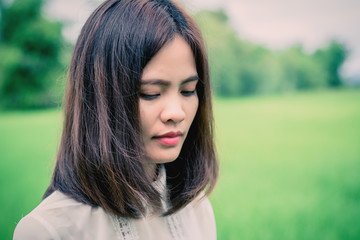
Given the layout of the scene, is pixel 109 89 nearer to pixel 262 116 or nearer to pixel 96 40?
pixel 96 40

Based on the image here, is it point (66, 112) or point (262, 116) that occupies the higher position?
point (66, 112)

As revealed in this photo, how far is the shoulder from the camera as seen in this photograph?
3.55 ft

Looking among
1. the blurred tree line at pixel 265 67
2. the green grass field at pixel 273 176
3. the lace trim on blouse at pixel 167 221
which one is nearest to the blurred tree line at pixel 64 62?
the blurred tree line at pixel 265 67

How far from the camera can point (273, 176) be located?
17.0 feet

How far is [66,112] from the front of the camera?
54.4 inches

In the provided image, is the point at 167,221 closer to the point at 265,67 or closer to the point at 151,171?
the point at 151,171

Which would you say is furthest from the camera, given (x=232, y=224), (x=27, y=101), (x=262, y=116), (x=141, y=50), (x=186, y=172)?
(x=27, y=101)

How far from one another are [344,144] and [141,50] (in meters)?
6.66

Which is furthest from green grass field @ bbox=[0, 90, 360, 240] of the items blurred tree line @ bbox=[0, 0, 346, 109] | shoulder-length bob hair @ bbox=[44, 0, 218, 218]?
blurred tree line @ bbox=[0, 0, 346, 109]

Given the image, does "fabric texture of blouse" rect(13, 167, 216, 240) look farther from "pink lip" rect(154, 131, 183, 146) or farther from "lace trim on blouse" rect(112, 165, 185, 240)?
"pink lip" rect(154, 131, 183, 146)

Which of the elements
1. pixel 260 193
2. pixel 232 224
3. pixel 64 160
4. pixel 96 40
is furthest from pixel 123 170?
pixel 260 193

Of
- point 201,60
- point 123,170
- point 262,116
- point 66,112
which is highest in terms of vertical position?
point 201,60

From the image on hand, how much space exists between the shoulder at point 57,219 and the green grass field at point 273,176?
0.47 meters

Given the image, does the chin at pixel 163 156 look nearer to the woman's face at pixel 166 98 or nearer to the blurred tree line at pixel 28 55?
the woman's face at pixel 166 98
